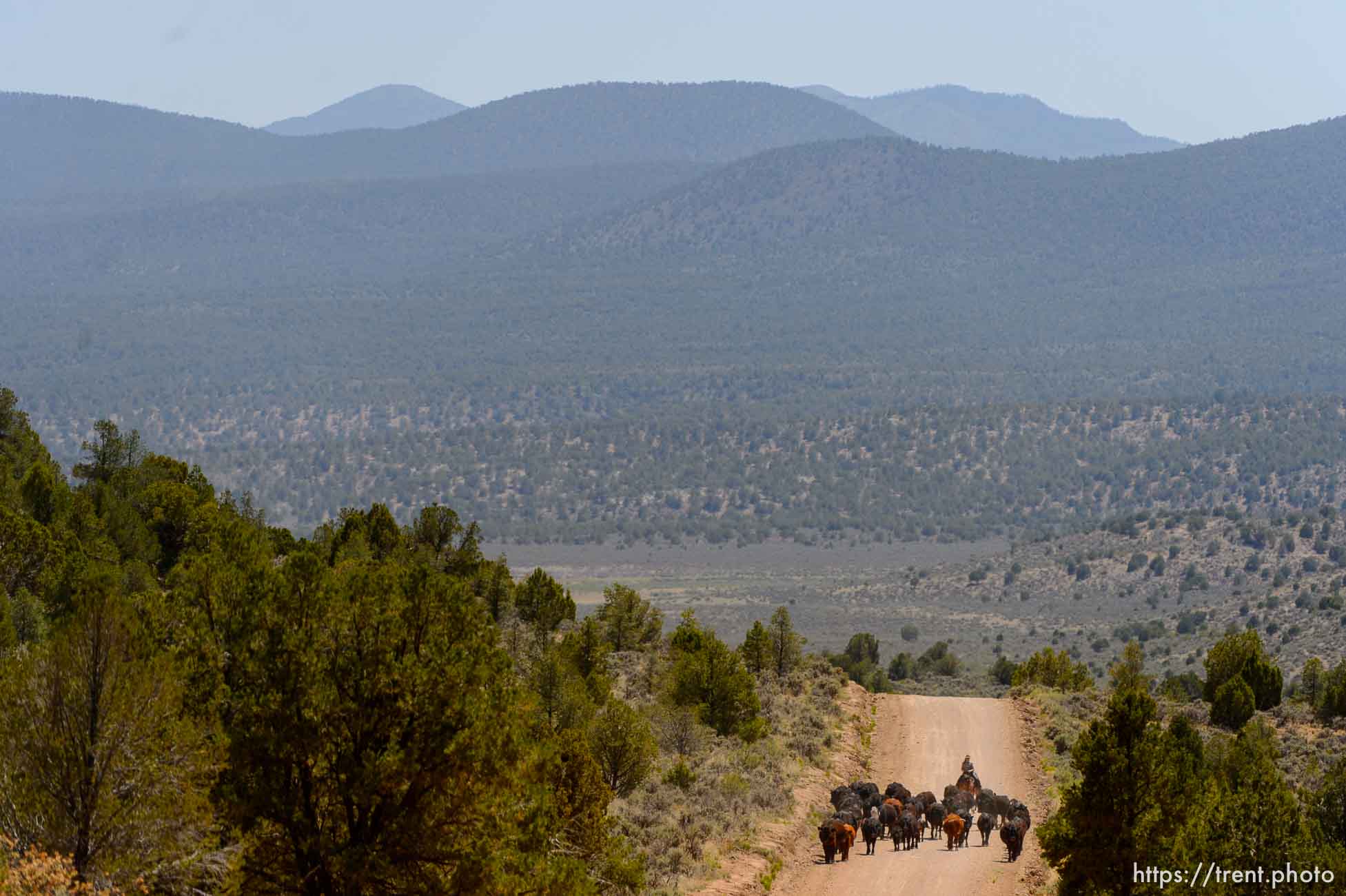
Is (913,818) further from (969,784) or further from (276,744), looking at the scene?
(276,744)

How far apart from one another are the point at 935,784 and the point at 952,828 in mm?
5796

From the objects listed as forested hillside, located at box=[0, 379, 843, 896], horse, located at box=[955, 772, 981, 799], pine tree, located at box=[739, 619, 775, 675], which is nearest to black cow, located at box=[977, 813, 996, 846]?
horse, located at box=[955, 772, 981, 799]

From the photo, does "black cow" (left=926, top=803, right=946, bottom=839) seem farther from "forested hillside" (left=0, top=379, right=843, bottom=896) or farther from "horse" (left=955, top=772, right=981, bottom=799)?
"forested hillside" (left=0, top=379, right=843, bottom=896)

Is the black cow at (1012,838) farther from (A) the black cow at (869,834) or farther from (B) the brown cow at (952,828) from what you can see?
(A) the black cow at (869,834)

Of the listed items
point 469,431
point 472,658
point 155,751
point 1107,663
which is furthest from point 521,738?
point 469,431

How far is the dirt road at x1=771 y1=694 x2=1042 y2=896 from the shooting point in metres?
25.2

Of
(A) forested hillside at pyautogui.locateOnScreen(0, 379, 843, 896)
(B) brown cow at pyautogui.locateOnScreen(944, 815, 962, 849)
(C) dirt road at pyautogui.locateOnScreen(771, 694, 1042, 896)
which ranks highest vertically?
(A) forested hillside at pyautogui.locateOnScreen(0, 379, 843, 896)

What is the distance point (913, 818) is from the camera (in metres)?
28.0

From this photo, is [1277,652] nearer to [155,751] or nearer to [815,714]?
[815,714]

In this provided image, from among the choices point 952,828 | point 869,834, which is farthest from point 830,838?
point 952,828

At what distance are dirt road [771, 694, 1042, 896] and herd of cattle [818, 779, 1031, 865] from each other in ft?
0.77

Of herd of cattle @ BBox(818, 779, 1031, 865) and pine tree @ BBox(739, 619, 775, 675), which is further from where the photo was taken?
pine tree @ BBox(739, 619, 775, 675)

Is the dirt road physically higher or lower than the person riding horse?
lower

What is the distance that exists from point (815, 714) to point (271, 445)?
513ft
